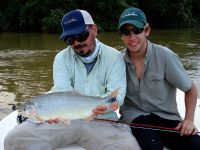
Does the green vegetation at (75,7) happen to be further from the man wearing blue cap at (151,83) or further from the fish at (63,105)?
the fish at (63,105)

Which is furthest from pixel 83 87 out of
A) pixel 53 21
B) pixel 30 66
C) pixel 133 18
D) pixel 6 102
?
pixel 53 21

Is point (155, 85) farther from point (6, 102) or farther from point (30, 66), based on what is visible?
point (30, 66)

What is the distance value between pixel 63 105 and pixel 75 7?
27.6m

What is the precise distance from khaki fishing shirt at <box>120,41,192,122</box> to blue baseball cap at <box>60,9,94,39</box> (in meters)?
0.50

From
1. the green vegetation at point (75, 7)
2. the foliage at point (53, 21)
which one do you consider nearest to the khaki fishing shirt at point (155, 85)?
the foliage at point (53, 21)

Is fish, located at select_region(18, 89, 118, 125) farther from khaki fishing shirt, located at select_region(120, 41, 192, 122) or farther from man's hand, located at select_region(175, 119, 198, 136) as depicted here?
man's hand, located at select_region(175, 119, 198, 136)

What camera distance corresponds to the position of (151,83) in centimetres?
382

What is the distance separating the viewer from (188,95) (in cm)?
384

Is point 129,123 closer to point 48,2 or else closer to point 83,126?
point 83,126

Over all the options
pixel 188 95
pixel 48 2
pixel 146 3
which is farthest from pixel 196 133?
pixel 146 3

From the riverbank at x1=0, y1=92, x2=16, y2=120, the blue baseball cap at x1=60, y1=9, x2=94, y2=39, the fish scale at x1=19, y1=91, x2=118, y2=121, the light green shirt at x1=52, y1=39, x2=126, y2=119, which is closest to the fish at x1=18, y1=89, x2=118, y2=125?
the fish scale at x1=19, y1=91, x2=118, y2=121

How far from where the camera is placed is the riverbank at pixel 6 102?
7.69m

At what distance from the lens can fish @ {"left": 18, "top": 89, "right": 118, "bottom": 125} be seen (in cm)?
340

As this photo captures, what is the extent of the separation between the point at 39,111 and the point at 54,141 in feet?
1.22
